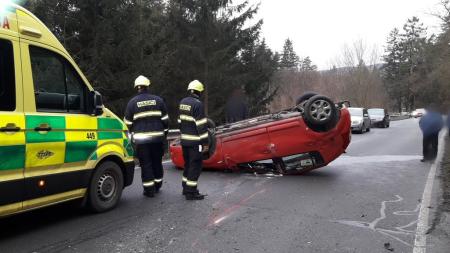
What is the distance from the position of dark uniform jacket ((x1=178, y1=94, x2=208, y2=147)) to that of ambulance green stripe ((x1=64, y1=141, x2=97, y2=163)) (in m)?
1.75

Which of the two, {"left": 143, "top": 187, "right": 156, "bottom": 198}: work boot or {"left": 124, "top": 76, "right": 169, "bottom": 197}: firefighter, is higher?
{"left": 124, "top": 76, "right": 169, "bottom": 197}: firefighter

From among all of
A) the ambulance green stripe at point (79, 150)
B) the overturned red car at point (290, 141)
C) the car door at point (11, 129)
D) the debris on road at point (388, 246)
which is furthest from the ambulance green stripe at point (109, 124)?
the debris on road at point (388, 246)

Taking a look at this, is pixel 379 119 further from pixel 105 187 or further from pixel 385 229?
pixel 105 187

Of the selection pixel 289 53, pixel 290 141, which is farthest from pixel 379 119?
pixel 289 53

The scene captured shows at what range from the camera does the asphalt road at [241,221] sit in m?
4.84

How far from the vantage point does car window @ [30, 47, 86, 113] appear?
5043 millimetres

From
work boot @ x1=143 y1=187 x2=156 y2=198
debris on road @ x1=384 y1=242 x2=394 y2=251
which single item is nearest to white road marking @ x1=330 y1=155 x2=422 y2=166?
work boot @ x1=143 y1=187 x2=156 y2=198

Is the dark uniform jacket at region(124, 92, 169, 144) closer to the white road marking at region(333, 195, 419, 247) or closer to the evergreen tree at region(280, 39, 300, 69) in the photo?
the white road marking at region(333, 195, 419, 247)

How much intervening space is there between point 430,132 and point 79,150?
999cm

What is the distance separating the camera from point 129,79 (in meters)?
16.7

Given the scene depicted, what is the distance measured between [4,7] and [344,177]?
6.89 meters

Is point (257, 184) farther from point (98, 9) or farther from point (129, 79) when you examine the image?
point (98, 9)

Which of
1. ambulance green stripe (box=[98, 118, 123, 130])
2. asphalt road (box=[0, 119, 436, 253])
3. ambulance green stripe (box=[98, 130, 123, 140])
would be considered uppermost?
ambulance green stripe (box=[98, 118, 123, 130])

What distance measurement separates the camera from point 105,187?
6.11 meters
